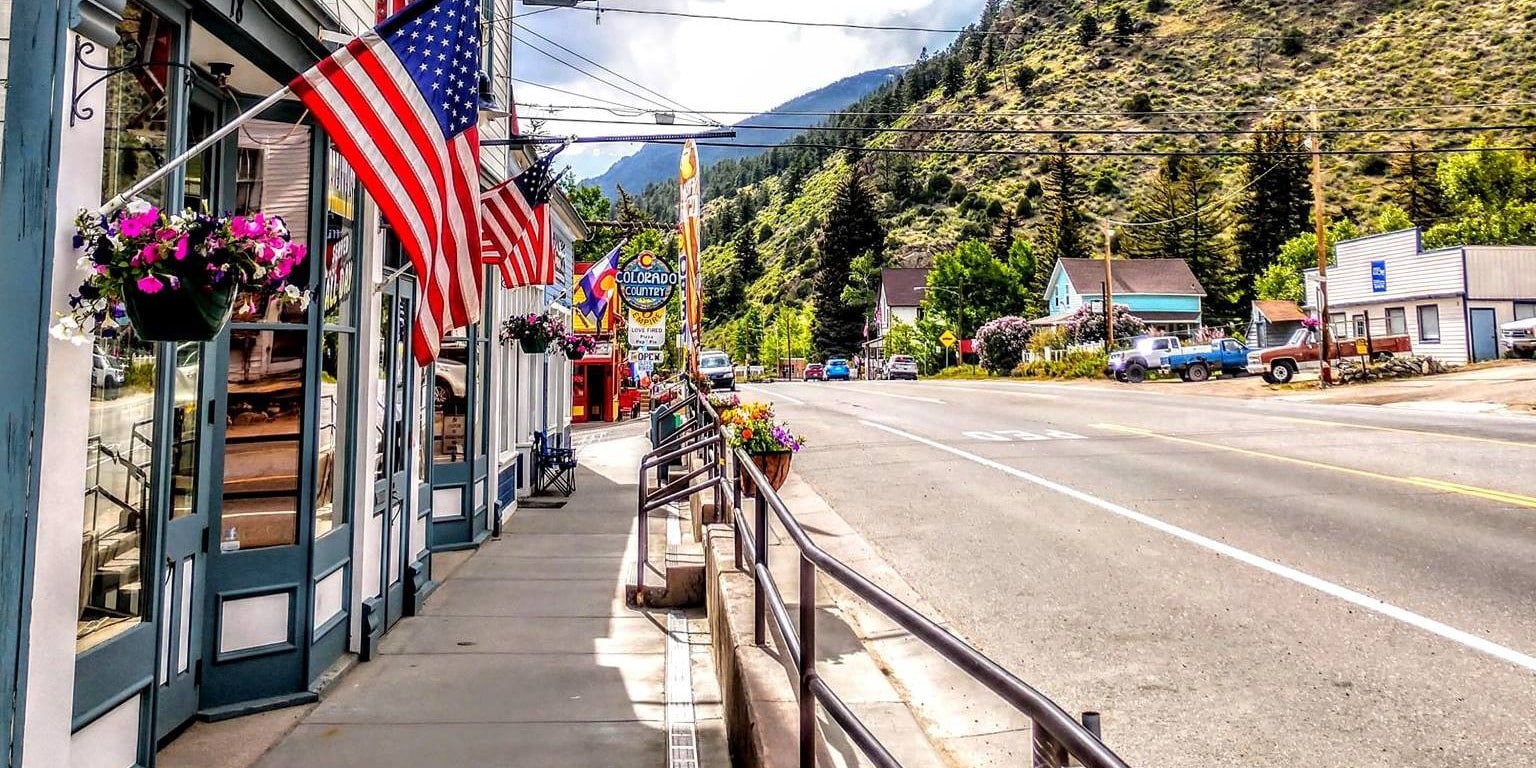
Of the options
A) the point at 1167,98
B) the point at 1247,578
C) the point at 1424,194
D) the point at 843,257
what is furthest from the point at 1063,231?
the point at 1247,578

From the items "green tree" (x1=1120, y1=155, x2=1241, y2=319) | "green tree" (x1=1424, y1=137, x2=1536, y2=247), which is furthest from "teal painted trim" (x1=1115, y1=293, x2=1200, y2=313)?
"green tree" (x1=1424, y1=137, x2=1536, y2=247)

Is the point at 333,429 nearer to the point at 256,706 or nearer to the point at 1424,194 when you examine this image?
the point at 256,706

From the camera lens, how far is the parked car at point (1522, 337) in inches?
1227

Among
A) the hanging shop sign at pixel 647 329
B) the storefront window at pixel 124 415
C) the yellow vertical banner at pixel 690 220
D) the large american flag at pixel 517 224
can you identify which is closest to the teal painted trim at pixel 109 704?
the storefront window at pixel 124 415

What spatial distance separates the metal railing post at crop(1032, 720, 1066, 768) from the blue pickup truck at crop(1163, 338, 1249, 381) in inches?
1424

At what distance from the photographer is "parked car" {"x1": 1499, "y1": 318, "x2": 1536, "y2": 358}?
102 ft

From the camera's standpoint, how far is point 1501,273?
3362 cm

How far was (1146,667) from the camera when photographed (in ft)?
16.3

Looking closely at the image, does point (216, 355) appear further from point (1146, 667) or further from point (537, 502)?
point (537, 502)

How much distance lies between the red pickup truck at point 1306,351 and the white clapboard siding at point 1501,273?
5.47 metres

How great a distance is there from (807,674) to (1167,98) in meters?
126

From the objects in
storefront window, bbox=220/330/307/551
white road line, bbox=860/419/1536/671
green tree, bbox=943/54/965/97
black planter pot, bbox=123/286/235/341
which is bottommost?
white road line, bbox=860/419/1536/671

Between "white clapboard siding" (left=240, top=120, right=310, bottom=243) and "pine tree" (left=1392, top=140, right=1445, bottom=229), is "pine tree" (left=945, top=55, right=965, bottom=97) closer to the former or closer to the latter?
"pine tree" (left=1392, top=140, right=1445, bottom=229)

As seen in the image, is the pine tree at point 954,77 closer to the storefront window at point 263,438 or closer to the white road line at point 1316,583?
the white road line at point 1316,583
